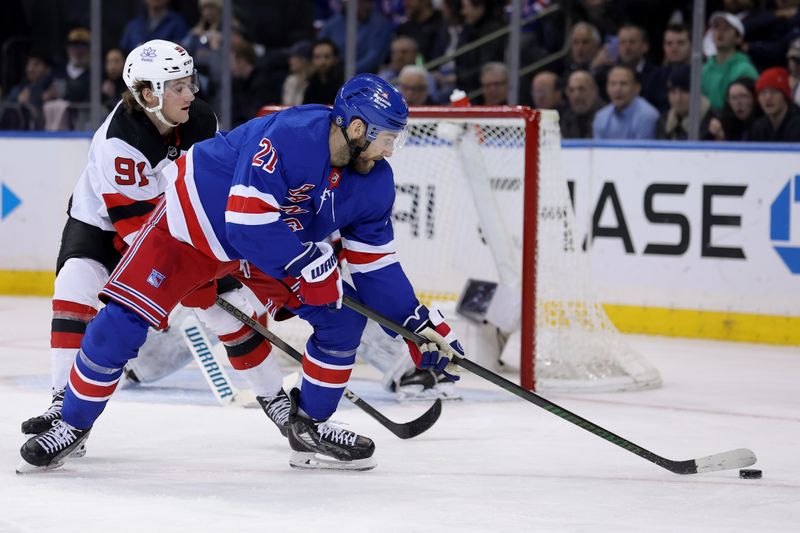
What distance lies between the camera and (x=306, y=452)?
368 cm

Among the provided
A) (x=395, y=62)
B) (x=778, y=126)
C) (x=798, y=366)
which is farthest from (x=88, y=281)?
(x=395, y=62)

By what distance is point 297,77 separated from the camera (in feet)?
27.0

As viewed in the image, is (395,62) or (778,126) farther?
(395,62)

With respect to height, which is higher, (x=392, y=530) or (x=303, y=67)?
(x=303, y=67)

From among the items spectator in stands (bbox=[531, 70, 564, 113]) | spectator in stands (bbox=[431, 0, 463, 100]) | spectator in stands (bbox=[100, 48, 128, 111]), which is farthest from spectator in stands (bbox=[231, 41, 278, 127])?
spectator in stands (bbox=[531, 70, 564, 113])

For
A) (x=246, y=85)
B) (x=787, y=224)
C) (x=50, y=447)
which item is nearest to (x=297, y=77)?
(x=246, y=85)

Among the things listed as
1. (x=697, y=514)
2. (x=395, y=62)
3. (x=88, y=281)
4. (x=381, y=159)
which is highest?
(x=395, y=62)

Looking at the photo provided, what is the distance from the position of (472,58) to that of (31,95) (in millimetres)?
3000

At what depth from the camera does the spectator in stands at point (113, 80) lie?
27.8 feet

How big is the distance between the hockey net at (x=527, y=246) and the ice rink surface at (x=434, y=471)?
9.0 inches

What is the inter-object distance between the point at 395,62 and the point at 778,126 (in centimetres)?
234

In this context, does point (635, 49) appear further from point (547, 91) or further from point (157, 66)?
point (157, 66)

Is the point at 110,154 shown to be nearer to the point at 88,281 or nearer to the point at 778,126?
the point at 88,281

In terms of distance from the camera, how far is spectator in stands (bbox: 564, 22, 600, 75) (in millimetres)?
7449
